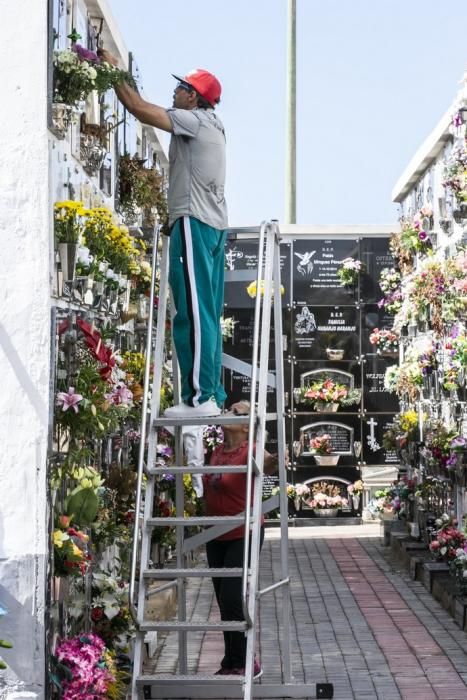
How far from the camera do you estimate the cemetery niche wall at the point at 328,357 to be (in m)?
18.2

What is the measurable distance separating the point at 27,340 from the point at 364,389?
40.6ft

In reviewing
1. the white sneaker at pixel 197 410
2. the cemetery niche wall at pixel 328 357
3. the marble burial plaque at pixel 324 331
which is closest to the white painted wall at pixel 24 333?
the white sneaker at pixel 197 410

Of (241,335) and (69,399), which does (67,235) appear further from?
(241,335)

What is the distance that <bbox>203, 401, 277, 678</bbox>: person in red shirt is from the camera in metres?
8.05

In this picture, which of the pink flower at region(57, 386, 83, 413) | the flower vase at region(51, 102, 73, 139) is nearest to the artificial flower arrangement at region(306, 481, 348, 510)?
the pink flower at region(57, 386, 83, 413)

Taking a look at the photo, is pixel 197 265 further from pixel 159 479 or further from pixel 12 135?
pixel 159 479

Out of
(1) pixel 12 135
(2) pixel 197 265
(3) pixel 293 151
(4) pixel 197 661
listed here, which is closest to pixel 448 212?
(4) pixel 197 661

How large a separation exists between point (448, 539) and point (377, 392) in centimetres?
657

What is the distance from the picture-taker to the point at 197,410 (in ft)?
23.8

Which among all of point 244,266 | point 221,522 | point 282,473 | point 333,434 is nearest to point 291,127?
point 244,266

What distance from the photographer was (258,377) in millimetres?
7617

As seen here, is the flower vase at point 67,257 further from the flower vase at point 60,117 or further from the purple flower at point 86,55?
the purple flower at point 86,55

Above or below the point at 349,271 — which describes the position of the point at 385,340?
below

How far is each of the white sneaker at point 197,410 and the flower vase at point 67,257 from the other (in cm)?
94
